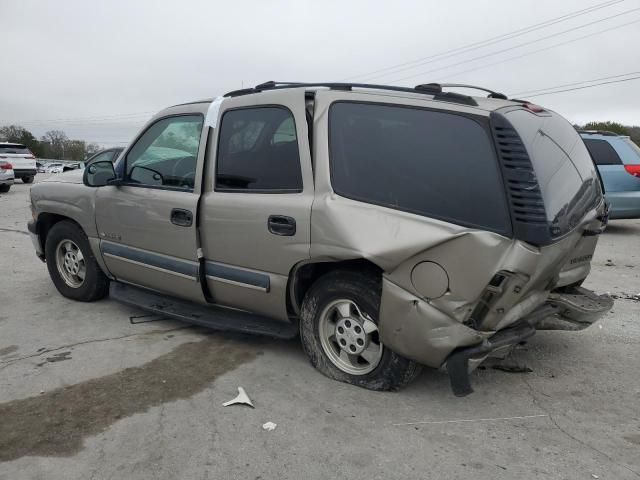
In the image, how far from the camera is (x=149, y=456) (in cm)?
287

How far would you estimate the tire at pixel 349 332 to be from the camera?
346 centimetres

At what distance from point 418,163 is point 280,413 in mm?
1703

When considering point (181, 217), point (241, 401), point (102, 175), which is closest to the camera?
point (241, 401)

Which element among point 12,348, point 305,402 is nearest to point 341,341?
point 305,402

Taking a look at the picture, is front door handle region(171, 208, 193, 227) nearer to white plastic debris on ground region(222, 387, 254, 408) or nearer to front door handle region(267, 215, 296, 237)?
front door handle region(267, 215, 296, 237)

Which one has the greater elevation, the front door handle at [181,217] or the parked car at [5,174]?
the front door handle at [181,217]

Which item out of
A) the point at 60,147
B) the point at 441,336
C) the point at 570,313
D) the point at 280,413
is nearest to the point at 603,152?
the point at 570,313

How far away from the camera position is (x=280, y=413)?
10.9ft

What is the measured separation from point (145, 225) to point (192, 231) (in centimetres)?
60

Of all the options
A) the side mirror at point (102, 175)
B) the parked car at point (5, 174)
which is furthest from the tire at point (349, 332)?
the parked car at point (5, 174)

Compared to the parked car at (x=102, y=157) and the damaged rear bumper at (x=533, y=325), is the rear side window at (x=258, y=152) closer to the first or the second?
the parked car at (x=102, y=157)

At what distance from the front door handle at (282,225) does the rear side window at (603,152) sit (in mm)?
7705

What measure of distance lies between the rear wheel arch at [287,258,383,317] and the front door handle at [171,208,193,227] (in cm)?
100

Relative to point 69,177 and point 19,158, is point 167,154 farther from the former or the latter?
point 19,158
